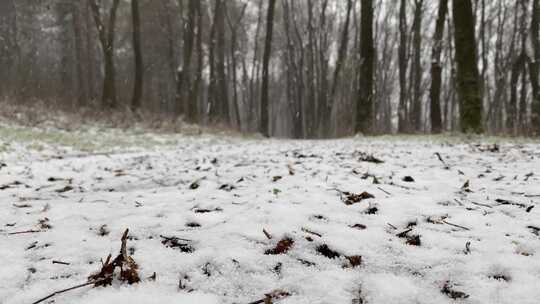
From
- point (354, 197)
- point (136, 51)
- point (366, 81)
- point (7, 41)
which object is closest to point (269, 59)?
point (136, 51)

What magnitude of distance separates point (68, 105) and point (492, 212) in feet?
48.4

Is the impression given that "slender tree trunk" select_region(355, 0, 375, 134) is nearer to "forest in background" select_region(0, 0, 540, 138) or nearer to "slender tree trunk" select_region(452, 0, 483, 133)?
"forest in background" select_region(0, 0, 540, 138)

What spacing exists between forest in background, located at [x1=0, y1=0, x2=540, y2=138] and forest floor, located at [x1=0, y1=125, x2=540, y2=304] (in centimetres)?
680

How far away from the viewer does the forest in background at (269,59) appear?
37.8ft

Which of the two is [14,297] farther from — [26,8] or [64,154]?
[26,8]

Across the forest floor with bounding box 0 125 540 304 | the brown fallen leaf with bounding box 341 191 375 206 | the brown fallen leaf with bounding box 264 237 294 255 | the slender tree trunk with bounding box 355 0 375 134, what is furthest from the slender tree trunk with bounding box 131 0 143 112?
the brown fallen leaf with bounding box 264 237 294 255

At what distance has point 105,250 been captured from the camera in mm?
1727

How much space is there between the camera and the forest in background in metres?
11.5

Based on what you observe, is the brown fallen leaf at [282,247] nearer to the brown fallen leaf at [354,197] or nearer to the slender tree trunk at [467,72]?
the brown fallen leaf at [354,197]

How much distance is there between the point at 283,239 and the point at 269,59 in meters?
22.3

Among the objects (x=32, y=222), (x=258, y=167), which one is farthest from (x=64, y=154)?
(x=32, y=222)

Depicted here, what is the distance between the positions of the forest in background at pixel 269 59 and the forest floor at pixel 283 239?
680 centimetres

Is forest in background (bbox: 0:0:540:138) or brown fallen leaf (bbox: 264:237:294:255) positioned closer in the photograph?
brown fallen leaf (bbox: 264:237:294:255)

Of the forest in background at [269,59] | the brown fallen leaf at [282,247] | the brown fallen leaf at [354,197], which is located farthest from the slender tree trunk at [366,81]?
the brown fallen leaf at [282,247]
